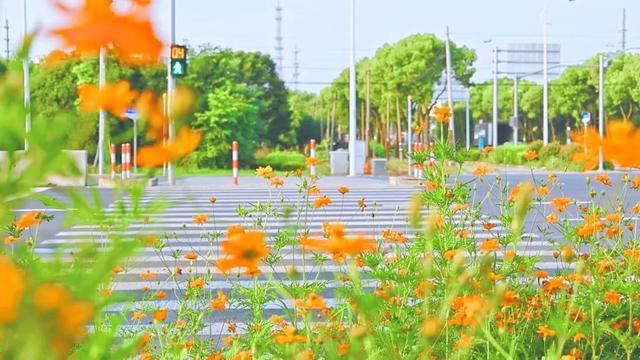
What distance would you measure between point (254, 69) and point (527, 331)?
50025 millimetres

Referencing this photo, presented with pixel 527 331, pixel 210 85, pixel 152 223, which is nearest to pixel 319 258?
pixel 527 331

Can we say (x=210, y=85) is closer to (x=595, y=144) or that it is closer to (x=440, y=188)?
(x=440, y=188)

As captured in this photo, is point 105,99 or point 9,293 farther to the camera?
point 105,99

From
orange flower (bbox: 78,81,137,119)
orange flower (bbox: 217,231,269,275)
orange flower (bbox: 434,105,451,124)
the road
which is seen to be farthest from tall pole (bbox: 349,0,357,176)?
orange flower (bbox: 78,81,137,119)

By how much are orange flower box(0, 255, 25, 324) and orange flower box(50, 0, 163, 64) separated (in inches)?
8.0

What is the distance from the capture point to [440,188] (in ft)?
11.6

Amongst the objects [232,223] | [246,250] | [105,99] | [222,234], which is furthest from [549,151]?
[105,99]

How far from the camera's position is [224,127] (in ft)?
112

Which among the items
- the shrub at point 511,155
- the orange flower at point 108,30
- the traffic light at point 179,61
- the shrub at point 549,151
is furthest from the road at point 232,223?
the shrub at point 511,155

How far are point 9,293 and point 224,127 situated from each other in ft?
110

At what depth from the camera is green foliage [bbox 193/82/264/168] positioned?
33500 mm

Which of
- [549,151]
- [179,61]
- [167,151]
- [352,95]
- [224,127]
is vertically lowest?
[549,151]

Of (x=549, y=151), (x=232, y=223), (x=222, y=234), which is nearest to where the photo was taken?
(x=222, y=234)

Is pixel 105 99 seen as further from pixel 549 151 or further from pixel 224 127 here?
pixel 549 151
